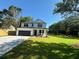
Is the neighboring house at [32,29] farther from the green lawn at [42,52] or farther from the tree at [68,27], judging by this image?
the green lawn at [42,52]

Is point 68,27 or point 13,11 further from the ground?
point 13,11

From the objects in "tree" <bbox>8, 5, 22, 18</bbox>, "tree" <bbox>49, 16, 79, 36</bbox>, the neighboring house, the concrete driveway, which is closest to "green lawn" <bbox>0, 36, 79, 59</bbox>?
the concrete driveway

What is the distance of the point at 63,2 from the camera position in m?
19.4

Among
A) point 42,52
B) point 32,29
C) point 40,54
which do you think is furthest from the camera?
point 32,29

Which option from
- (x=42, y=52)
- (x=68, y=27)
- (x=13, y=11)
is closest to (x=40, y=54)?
(x=42, y=52)

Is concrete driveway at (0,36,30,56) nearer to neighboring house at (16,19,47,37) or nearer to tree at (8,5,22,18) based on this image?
neighboring house at (16,19,47,37)

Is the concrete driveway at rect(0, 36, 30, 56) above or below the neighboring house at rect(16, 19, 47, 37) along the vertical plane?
below

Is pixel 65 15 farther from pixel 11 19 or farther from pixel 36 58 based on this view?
pixel 11 19

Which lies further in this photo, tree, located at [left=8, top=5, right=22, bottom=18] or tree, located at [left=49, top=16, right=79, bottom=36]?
tree, located at [left=8, top=5, right=22, bottom=18]

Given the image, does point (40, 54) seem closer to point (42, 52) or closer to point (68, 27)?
point (42, 52)

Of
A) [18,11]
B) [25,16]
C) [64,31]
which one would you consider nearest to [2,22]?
[18,11]

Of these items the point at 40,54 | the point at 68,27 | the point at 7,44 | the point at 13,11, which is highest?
the point at 13,11

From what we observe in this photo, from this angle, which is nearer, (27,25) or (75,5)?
(75,5)

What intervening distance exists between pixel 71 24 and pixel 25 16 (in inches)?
1045
